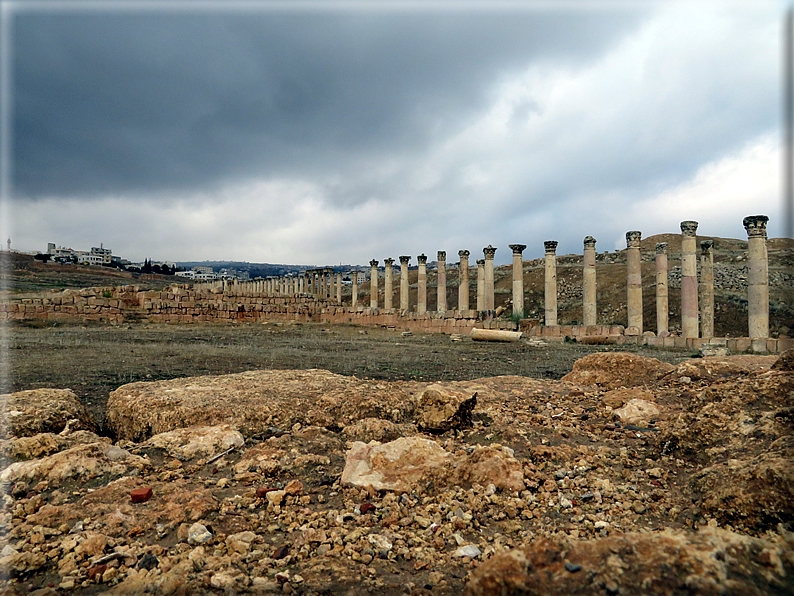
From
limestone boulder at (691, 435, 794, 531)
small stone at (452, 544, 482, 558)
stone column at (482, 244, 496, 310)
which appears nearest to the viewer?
limestone boulder at (691, 435, 794, 531)

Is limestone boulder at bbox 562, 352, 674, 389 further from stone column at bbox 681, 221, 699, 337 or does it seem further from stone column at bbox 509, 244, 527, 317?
stone column at bbox 509, 244, 527, 317

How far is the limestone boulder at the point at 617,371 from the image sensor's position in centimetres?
746

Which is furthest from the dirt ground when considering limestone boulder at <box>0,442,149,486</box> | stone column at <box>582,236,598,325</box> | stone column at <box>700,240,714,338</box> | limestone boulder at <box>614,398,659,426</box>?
stone column at <box>700,240,714,338</box>

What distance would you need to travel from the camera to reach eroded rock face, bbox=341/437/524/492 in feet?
12.4

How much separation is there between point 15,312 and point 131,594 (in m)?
25.3

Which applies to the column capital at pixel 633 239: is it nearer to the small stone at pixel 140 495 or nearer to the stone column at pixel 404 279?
the stone column at pixel 404 279

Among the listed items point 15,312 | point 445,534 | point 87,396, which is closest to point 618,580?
point 445,534

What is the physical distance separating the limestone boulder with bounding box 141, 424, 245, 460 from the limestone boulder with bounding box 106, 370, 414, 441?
31 cm

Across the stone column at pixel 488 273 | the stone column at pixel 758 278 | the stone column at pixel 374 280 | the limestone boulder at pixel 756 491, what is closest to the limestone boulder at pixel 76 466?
the limestone boulder at pixel 756 491

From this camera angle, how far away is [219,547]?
112 inches

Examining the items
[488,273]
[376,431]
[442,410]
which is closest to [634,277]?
[488,273]

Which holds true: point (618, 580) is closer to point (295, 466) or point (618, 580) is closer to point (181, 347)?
point (295, 466)

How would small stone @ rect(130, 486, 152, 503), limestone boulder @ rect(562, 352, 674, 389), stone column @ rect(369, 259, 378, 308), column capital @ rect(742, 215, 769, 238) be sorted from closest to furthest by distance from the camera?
1. small stone @ rect(130, 486, 152, 503)
2. limestone boulder @ rect(562, 352, 674, 389)
3. column capital @ rect(742, 215, 769, 238)
4. stone column @ rect(369, 259, 378, 308)

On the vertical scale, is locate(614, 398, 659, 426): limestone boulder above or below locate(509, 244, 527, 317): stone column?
below
